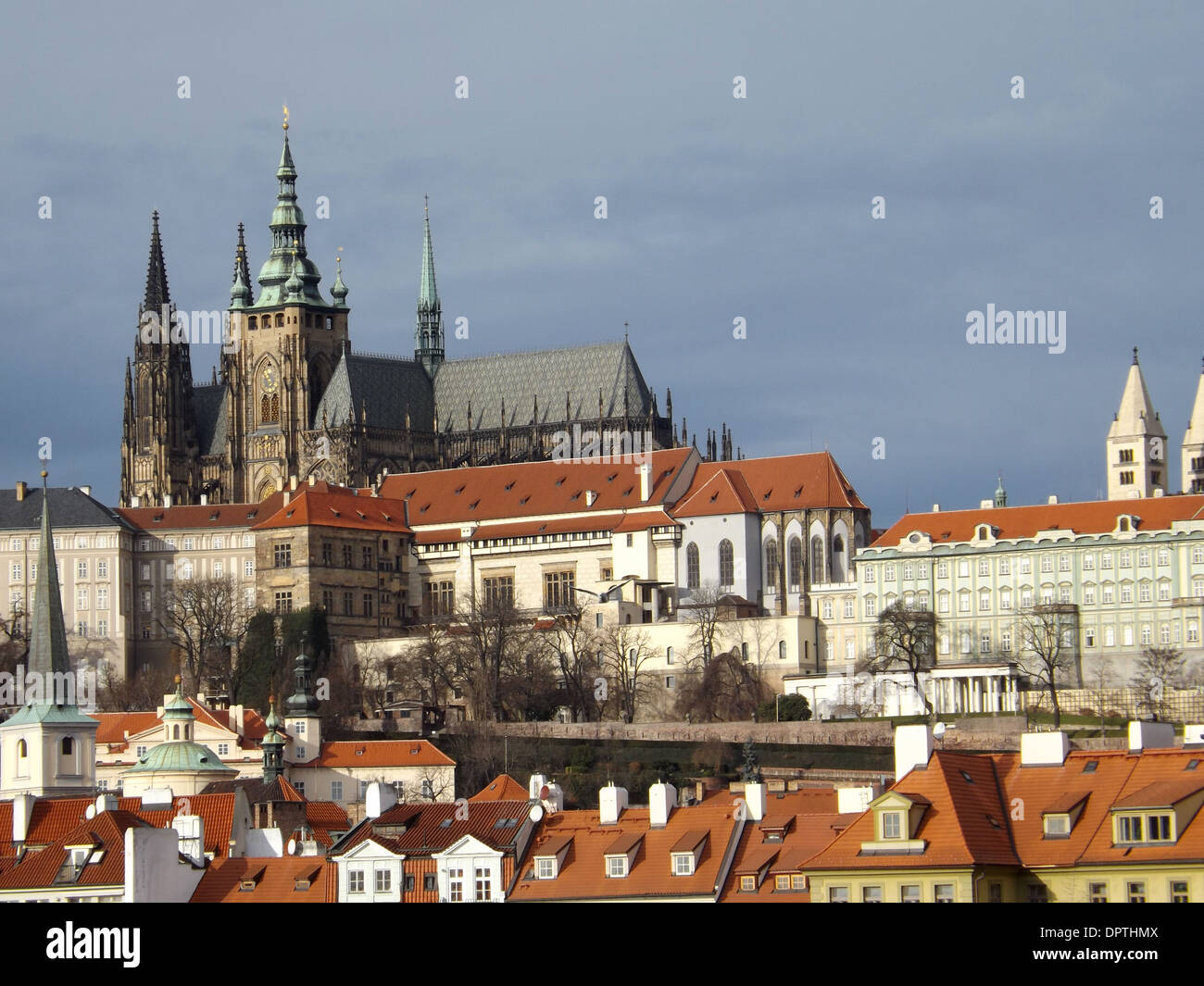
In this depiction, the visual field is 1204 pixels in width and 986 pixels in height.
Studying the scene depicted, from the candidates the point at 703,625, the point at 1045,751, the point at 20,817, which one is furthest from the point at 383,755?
the point at 1045,751

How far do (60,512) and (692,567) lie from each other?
113 ft

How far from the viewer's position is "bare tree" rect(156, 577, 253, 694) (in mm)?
124500

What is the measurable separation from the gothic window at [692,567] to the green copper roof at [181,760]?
4627 cm

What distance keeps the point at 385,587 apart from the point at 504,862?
296 ft

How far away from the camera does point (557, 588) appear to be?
132 metres

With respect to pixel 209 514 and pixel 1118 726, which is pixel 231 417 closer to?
pixel 209 514

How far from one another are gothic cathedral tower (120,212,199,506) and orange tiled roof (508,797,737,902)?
114 m

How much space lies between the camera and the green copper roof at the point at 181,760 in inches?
3194

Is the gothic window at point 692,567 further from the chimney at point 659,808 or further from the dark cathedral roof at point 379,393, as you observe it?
the chimney at point 659,808

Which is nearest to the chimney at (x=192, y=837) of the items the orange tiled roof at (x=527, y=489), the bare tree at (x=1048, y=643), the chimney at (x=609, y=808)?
the chimney at (x=609, y=808)

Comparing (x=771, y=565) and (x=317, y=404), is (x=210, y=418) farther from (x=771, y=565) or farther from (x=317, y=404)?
(x=771, y=565)

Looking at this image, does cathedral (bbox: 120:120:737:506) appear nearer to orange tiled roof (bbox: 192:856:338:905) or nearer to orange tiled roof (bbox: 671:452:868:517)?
orange tiled roof (bbox: 671:452:868:517)

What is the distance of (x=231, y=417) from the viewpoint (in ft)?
512
